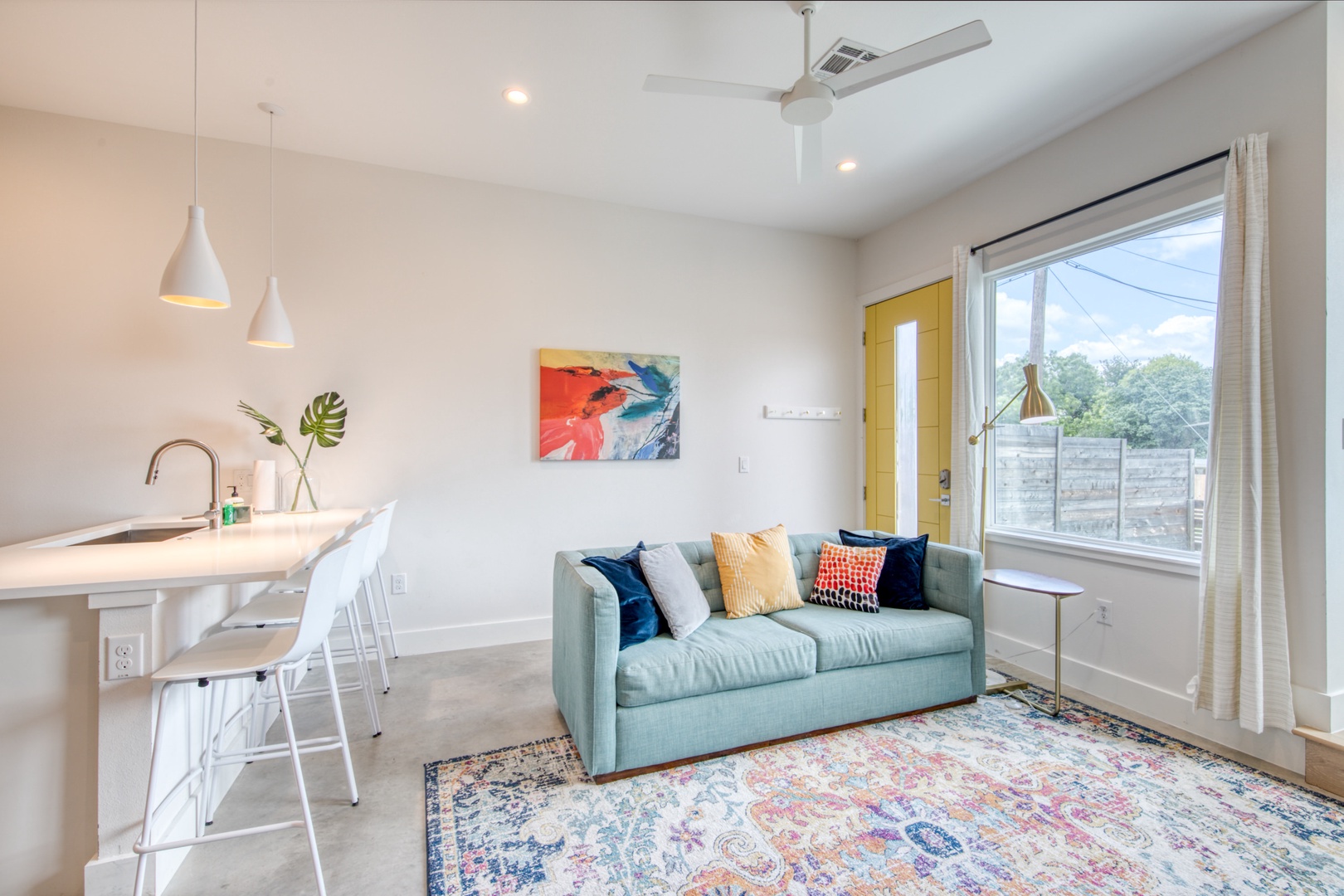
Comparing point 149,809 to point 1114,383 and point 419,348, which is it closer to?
point 419,348

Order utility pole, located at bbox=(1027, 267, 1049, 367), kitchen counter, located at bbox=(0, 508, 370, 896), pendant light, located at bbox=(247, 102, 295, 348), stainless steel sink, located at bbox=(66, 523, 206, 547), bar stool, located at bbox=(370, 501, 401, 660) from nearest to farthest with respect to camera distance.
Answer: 1. kitchen counter, located at bbox=(0, 508, 370, 896)
2. stainless steel sink, located at bbox=(66, 523, 206, 547)
3. pendant light, located at bbox=(247, 102, 295, 348)
4. bar stool, located at bbox=(370, 501, 401, 660)
5. utility pole, located at bbox=(1027, 267, 1049, 367)

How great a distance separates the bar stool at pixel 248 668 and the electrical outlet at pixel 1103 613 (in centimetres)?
334

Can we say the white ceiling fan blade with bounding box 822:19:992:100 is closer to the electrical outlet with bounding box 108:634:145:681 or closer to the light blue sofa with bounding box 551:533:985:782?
the light blue sofa with bounding box 551:533:985:782

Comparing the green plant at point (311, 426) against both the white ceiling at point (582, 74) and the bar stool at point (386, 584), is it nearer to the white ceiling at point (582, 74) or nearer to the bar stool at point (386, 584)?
the bar stool at point (386, 584)

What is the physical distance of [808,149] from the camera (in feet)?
8.01

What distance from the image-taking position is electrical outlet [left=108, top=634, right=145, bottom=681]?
152cm

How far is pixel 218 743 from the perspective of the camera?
1.95m

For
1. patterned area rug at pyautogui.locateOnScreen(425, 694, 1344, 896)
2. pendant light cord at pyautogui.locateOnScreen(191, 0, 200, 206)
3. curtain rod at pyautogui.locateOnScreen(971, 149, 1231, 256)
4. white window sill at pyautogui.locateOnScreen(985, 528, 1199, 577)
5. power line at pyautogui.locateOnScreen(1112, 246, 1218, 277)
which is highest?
pendant light cord at pyautogui.locateOnScreen(191, 0, 200, 206)

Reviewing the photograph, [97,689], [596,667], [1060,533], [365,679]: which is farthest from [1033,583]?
[97,689]

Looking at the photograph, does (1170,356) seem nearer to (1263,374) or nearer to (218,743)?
(1263,374)

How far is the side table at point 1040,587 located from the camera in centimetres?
256

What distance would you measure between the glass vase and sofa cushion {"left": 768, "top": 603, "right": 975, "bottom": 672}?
255cm

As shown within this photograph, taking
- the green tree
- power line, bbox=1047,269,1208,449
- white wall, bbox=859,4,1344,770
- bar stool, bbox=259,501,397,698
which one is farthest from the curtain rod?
A: bar stool, bbox=259,501,397,698

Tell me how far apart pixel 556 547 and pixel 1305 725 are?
3.52 meters
